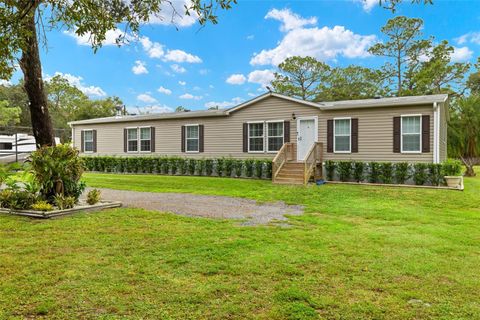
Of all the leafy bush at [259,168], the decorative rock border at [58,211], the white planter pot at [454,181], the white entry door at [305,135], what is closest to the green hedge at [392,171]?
the white planter pot at [454,181]

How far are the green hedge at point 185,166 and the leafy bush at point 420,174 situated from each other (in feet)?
17.7

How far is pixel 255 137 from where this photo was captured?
51.1ft

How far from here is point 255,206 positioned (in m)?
8.37

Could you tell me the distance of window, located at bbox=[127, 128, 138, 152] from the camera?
18.8 meters

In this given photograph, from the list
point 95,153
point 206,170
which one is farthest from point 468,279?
point 95,153

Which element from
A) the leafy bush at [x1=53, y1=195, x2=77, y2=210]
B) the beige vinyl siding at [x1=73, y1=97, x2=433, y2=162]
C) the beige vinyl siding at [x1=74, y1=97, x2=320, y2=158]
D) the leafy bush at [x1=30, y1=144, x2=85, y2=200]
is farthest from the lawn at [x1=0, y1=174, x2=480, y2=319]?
the beige vinyl siding at [x1=74, y1=97, x2=320, y2=158]

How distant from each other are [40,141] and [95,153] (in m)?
13.4

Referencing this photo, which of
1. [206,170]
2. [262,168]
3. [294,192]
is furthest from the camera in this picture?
[206,170]

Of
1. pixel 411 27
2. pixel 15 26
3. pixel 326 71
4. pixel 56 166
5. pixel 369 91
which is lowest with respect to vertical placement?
pixel 56 166

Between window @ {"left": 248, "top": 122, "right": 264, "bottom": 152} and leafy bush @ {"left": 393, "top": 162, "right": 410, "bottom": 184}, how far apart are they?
5.70m

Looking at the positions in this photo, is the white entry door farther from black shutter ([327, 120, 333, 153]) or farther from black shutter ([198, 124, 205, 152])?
black shutter ([198, 124, 205, 152])

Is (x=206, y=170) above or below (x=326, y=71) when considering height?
below

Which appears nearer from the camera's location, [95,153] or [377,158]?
[377,158]

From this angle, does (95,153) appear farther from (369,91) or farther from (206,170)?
(369,91)
